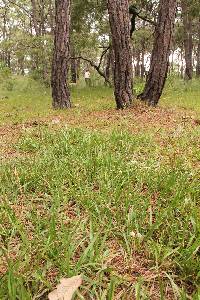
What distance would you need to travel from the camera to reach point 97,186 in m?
3.31

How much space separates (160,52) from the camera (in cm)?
881

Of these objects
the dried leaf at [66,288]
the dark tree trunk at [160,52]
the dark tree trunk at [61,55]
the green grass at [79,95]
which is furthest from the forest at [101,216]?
the green grass at [79,95]

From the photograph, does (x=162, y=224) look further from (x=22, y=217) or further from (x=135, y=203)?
(x=22, y=217)

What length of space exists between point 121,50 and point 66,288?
22.9 ft

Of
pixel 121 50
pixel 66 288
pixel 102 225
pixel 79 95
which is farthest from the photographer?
pixel 79 95

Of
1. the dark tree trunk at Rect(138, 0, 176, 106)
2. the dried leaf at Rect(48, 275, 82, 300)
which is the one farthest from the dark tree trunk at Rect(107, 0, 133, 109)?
the dried leaf at Rect(48, 275, 82, 300)

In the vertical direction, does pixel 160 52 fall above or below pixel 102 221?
above

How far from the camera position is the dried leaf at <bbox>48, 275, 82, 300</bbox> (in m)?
1.87

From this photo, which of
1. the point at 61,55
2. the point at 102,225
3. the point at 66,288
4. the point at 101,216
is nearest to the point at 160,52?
the point at 61,55

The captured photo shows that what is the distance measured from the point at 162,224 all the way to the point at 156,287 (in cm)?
58

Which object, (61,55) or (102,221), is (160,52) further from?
(102,221)

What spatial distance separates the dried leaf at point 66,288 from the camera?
6.13 ft

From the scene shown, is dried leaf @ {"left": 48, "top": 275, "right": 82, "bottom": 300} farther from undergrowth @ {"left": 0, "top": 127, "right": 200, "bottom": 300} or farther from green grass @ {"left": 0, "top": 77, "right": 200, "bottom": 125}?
green grass @ {"left": 0, "top": 77, "right": 200, "bottom": 125}

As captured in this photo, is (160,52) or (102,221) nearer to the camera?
(102,221)
